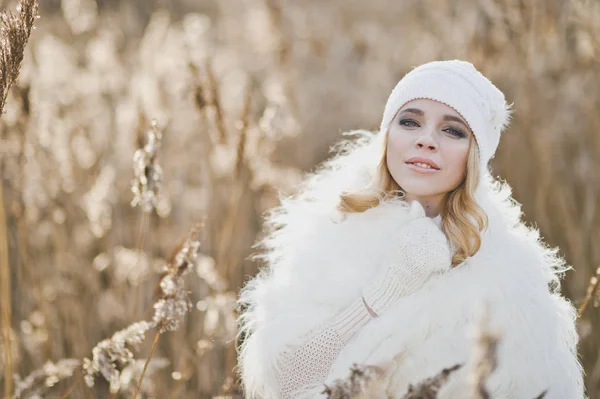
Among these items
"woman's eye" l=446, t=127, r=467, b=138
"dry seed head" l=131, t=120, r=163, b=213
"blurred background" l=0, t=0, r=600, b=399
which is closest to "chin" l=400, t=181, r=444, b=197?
"woman's eye" l=446, t=127, r=467, b=138

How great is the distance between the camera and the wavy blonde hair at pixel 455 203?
1.35 m

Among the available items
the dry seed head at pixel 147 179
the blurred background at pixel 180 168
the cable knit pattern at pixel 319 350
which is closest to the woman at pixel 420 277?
the cable knit pattern at pixel 319 350

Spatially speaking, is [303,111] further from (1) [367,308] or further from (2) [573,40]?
(1) [367,308]

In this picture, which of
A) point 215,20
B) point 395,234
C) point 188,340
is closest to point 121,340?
point 395,234

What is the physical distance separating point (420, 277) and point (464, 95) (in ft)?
1.44

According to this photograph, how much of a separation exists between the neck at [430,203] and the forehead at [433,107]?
0.21 m

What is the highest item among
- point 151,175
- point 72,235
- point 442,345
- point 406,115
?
point 406,115

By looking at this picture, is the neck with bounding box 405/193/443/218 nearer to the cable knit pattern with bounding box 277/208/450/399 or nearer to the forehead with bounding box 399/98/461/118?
the cable knit pattern with bounding box 277/208/450/399

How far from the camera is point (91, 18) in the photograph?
2.39 metres

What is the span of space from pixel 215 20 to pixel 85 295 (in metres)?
3.50

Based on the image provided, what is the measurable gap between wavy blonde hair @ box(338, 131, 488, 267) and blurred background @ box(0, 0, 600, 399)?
1.16 feet

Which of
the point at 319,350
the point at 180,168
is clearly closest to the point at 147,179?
the point at 319,350

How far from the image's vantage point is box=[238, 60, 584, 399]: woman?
129 centimetres

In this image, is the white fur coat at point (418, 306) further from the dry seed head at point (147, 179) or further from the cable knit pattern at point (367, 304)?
the dry seed head at point (147, 179)
